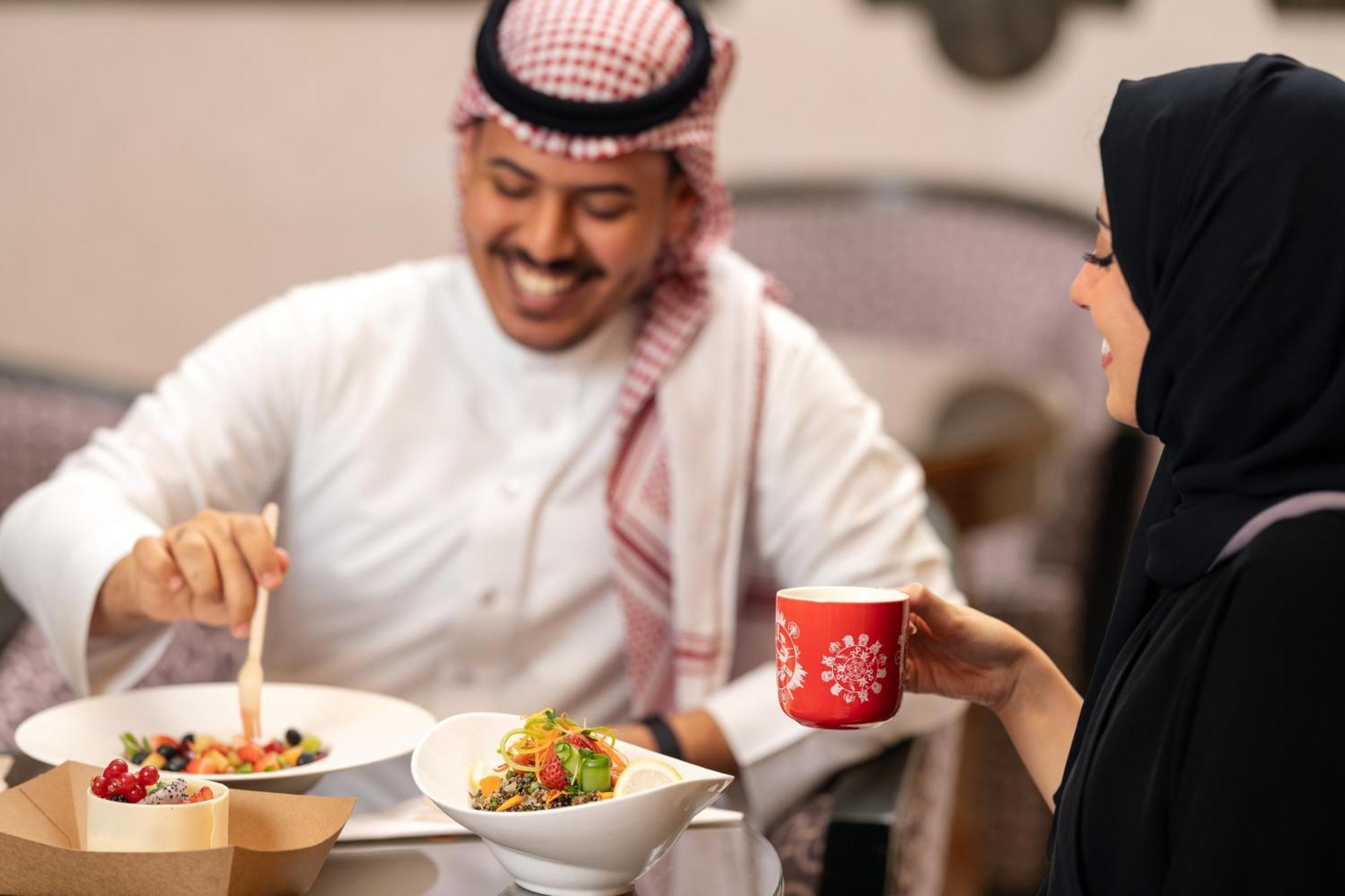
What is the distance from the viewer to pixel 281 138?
4426mm

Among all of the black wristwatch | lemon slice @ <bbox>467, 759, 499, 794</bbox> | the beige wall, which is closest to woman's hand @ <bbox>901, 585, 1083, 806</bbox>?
lemon slice @ <bbox>467, 759, 499, 794</bbox>

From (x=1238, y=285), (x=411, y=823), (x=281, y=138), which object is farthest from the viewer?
(x=281, y=138)

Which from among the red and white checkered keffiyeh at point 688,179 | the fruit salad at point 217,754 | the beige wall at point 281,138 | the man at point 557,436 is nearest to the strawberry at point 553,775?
the fruit salad at point 217,754

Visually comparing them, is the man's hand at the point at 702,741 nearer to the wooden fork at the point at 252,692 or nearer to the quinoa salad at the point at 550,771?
the wooden fork at the point at 252,692

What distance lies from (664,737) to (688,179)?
72 cm

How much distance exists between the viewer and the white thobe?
197cm

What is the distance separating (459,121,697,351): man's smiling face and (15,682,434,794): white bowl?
633mm

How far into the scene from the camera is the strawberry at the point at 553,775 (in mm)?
1099

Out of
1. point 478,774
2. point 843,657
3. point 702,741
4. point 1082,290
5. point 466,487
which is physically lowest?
point 702,741

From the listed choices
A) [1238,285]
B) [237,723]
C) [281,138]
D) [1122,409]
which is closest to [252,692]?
[237,723]

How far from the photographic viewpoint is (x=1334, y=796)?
929mm

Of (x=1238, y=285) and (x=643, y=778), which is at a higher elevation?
(x=1238, y=285)

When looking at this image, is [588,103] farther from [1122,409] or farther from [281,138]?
[281,138]

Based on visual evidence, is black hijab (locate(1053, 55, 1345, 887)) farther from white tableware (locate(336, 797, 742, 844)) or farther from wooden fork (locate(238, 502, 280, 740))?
wooden fork (locate(238, 502, 280, 740))
